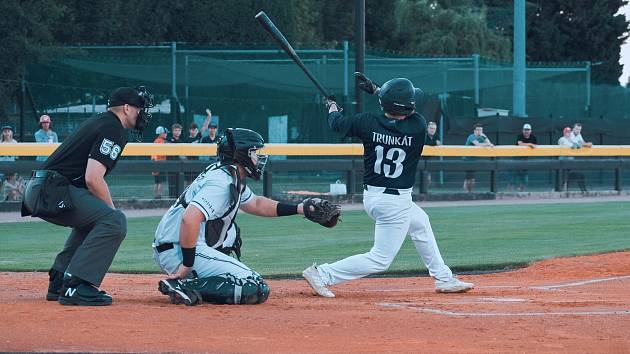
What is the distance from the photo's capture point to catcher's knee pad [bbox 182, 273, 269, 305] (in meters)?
8.20

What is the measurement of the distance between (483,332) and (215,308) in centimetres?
200

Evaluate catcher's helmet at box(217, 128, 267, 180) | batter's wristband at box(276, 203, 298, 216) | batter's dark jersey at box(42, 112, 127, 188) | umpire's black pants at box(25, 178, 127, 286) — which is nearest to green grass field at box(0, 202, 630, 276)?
batter's wristband at box(276, 203, 298, 216)

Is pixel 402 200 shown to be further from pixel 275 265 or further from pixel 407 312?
pixel 275 265

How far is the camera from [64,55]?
35000 mm

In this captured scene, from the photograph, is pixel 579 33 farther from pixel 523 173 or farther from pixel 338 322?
pixel 338 322

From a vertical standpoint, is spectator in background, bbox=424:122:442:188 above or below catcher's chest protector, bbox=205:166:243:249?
below

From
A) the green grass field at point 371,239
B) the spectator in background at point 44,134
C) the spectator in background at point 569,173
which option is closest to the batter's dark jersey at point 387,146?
the green grass field at point 371,239

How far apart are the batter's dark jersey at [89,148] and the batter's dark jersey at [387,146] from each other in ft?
6.20

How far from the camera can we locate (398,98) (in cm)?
880

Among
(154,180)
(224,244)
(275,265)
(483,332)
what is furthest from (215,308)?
(154,180)

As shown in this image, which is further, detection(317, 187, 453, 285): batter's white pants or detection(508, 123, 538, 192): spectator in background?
detection(508, 123, 538, 192): spectator in background

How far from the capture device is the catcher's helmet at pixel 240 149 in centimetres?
812

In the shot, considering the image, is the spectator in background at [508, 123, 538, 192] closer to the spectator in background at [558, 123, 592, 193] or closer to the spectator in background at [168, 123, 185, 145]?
the spectator in background at [558, 123, 592, 193]

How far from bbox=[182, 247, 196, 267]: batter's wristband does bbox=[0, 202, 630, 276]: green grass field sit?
3.00m
